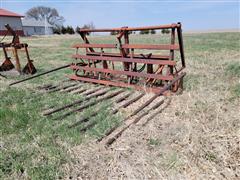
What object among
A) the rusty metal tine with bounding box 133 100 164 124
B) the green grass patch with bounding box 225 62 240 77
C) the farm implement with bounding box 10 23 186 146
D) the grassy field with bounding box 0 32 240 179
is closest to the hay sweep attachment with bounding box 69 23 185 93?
the farm implement with bounding box 10 23 186 146

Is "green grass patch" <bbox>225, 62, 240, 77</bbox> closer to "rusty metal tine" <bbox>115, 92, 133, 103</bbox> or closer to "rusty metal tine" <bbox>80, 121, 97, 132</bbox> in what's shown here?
"rusty metal tine" <bbox>115, 92, 133, 103</bbox>

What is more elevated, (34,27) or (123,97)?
(34,27)

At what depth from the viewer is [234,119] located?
118 inches

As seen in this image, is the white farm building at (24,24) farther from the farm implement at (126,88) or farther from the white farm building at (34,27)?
the farm implement at (126,88)

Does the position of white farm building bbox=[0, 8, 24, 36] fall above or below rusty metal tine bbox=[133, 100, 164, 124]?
above

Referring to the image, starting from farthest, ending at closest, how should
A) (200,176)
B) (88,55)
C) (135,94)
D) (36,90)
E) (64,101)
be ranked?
(88,55) → (36,90) → (135,94) → (64,101) → (200,176)

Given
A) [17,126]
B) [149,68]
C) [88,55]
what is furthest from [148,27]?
[17,126]

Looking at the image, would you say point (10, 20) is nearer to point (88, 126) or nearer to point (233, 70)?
point (233, 70)

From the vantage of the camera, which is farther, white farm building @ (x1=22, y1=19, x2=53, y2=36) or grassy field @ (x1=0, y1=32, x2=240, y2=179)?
white farm building @ (x1=22, y1=19, x2=53, y2=36)

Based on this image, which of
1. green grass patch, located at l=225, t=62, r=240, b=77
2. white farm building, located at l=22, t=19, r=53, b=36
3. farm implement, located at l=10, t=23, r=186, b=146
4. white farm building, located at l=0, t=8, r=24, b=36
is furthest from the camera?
white farm building, located at l=22, t=19, r=53, b=36

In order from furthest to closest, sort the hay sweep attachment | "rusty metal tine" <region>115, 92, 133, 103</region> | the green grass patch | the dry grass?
the green grass patch, the hay sweep attachment, "rusty metal tine" <region>115, 92, 133, 103</region>, the dry grass

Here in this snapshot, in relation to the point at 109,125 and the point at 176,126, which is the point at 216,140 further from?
the point at 109,125

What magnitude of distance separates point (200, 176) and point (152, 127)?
43.1 inches

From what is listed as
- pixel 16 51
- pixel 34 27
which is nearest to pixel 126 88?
pixel 16 51
